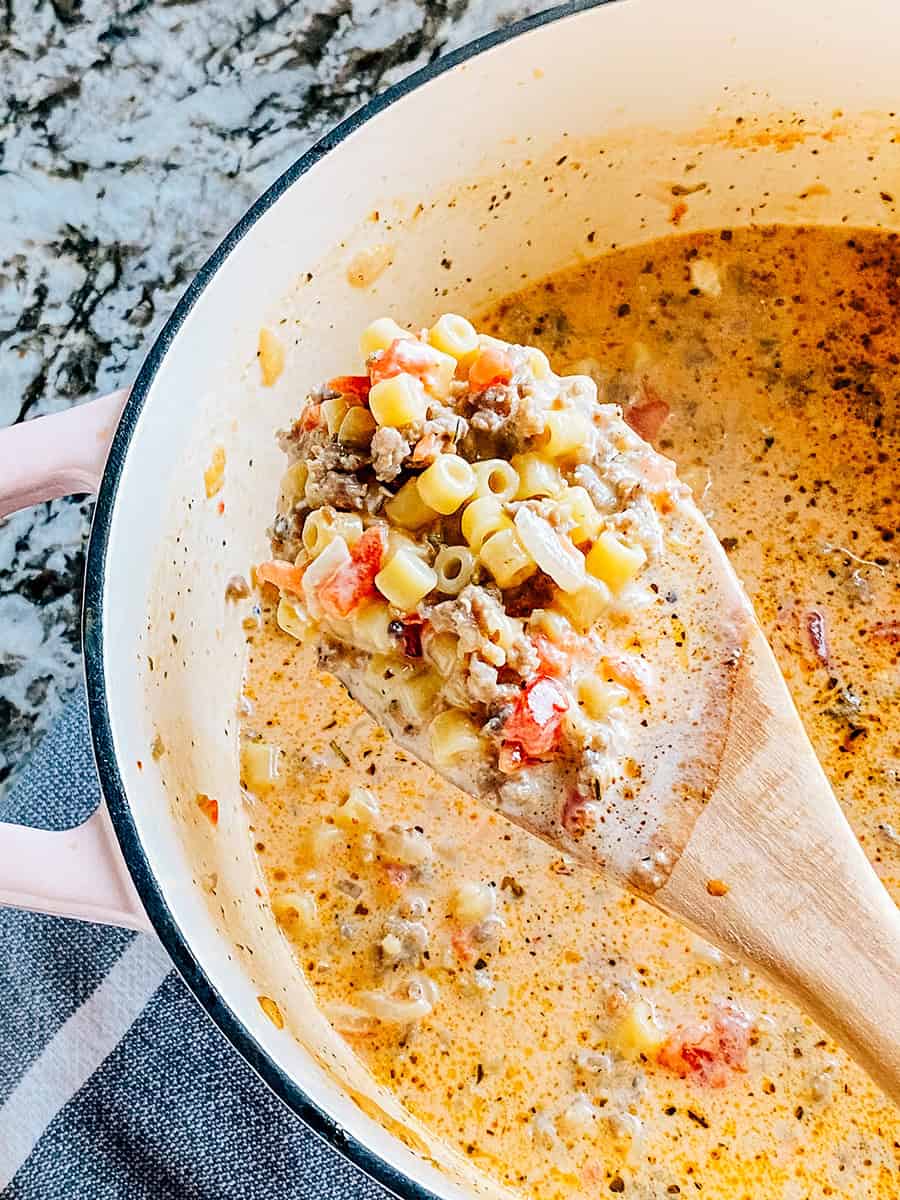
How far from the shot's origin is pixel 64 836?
56.1 inches

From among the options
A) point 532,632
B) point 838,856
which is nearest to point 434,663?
point 532,632

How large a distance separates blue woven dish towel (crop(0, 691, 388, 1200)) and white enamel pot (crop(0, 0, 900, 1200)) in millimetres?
160

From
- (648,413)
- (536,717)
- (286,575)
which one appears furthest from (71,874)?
(648,413)

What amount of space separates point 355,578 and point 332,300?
2.00 feet

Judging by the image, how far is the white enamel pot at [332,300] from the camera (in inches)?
58.4

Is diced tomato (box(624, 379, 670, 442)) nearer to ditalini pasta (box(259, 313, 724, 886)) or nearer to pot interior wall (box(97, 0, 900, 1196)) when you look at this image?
pot interior wall (box(97, 0, 900, 1196))

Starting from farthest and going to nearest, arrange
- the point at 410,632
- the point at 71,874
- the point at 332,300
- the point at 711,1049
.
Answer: the point at 332,300, the point at 711,1049, the point at 410,632, the point at 71,874

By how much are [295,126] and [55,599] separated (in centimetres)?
81

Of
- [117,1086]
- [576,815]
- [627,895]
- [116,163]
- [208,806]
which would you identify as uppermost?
[116,163]

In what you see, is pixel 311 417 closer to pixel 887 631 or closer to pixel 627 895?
pixel 627 895

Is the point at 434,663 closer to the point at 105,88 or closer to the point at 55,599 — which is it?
the point at 55,599

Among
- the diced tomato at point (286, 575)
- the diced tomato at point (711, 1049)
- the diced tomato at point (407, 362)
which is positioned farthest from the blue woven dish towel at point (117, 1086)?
the diced tomato at point (407, 362)

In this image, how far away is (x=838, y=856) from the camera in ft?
5.29

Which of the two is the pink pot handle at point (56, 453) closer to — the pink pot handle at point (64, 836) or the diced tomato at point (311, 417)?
the pink pot handle at point (64, 836)
